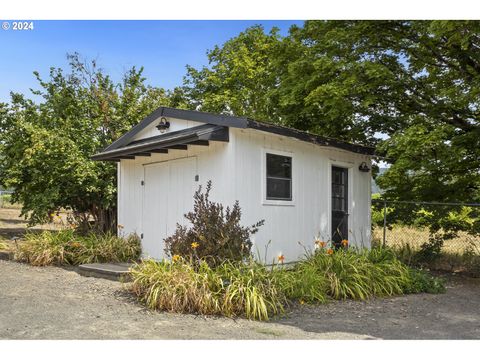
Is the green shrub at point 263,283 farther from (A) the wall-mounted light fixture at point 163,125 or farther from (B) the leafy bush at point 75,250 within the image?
(A) the wall-mounted light fixture at point 163,125

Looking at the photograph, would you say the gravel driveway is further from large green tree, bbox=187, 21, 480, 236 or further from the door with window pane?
large green tree, bbox=187, 21, 480, 236

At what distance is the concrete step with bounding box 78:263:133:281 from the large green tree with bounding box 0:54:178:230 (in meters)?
2.82

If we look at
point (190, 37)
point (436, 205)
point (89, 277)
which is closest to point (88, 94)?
point (190, 37)

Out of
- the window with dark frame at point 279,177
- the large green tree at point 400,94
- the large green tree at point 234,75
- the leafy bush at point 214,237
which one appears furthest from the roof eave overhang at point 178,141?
the large green tree at point 234,75

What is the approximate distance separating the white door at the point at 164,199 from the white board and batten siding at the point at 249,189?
2 centimetres

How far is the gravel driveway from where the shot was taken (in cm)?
467

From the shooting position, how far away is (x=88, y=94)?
1251cm

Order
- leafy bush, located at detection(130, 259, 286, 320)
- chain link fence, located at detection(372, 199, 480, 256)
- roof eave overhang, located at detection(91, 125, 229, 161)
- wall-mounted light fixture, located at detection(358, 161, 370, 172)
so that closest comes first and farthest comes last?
1. leafy bush, located at detection(130, 259, 286, 320)
2. roof eave overhang, located at detection(91, 125, 229, 161)
3. chain link fence, located at detection(372, 199, 480, 256)
4. wall-mounted light fixture, located at detection(358, 161, 370, 172)

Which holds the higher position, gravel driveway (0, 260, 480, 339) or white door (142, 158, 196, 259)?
white door (142, 158, 196, 259)

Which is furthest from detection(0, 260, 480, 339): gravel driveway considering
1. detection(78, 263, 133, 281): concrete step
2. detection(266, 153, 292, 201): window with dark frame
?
detection(266, 153, 292, 201): window with dark frame

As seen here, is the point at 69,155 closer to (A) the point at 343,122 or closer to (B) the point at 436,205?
(A) the point at 343,122

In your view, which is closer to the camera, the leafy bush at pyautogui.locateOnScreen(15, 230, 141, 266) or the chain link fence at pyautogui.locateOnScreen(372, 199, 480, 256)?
the leafy bush at pyautogui.locateOnScreen(15, 230, 141, 266)

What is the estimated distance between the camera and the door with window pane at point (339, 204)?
9102 mm

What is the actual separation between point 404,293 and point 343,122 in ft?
16.4
